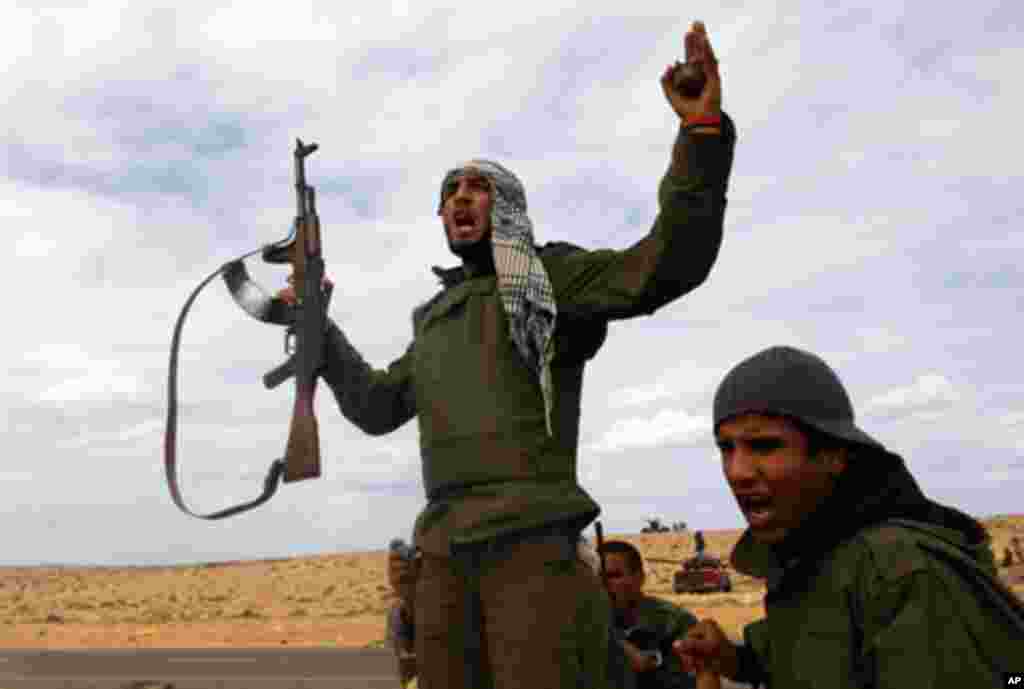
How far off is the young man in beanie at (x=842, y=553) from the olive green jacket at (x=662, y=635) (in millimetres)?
2041

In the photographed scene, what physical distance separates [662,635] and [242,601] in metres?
40.1

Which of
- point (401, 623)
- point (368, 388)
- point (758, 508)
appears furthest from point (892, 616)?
point (401, 623)

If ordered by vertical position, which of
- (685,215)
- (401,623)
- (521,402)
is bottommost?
(401,623)

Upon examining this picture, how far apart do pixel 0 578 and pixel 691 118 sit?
78.4m

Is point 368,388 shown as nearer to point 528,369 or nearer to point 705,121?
point 528,369

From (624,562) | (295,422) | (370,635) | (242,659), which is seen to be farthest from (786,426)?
(370,635)

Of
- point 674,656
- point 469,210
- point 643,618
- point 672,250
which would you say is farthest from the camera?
point 643,618

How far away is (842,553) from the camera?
2689 millimetres

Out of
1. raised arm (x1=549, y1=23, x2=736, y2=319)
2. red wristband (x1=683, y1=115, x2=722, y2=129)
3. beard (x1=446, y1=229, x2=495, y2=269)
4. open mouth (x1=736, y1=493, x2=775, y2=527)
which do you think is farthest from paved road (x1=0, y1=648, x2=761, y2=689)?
open mouth (x1=736, y1=493, x2=775, y2=527)

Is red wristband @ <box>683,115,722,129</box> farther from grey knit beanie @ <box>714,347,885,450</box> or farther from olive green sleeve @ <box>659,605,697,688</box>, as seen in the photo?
olive green sleeve @ <box>659,605,697,688</box>

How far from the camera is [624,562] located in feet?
20.0

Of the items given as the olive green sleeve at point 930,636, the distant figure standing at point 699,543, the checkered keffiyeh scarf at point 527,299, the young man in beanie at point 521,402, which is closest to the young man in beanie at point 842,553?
the olive green sleeve at point 930,636

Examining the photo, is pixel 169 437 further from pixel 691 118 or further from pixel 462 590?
pixel 691 118

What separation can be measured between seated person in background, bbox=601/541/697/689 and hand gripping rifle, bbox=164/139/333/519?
1.52 meters
